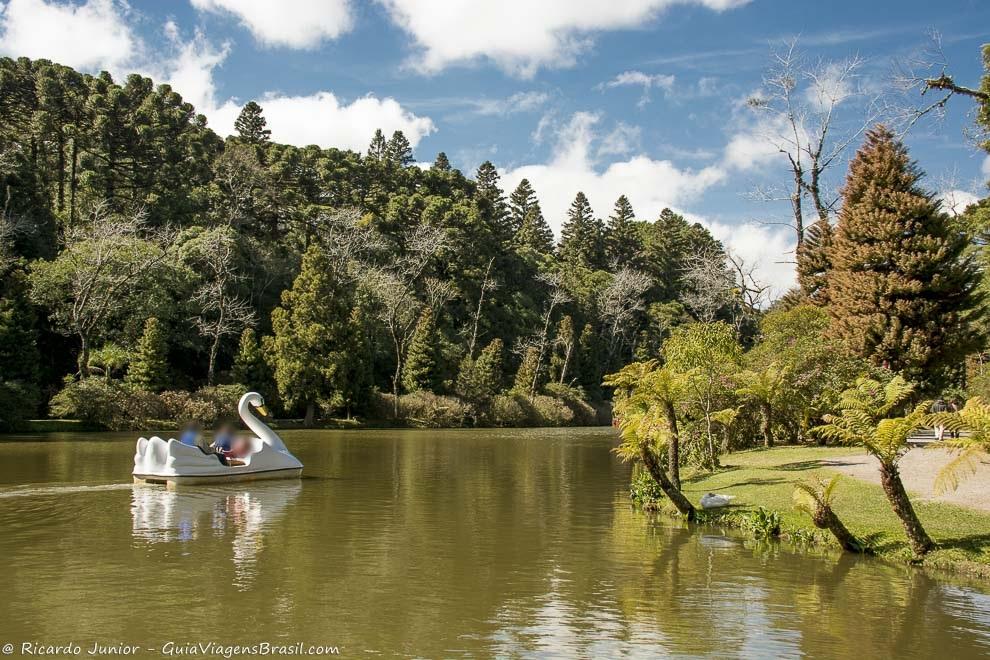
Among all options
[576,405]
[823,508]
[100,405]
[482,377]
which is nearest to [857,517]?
[823,508]

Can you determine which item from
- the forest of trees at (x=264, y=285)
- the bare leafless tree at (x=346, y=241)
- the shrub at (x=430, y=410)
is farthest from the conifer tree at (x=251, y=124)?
the shrub at (x=430, y=410)

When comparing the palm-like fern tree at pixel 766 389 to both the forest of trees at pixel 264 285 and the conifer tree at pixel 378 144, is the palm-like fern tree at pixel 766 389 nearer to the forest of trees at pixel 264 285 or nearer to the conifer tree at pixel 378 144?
the forest of trees at pixel 264 285

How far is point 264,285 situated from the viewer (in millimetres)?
60375

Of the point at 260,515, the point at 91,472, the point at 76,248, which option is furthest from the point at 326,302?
the point at 260,515

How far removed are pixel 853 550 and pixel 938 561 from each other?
1.38 meters

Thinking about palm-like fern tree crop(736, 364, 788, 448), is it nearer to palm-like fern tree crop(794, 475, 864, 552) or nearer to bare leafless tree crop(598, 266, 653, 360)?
palm-like fern tree crop(794, 475, 864, 552)

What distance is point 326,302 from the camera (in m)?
53.4

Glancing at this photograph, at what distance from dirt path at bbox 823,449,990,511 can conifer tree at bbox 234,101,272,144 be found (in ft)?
247

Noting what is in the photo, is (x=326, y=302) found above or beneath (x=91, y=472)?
above

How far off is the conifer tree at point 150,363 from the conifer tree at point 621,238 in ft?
185

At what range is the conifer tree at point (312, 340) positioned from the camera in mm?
50531

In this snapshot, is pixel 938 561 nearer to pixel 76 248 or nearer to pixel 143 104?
pixel 76 248

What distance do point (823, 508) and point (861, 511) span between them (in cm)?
270

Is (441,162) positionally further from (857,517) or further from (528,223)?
(857,517)
